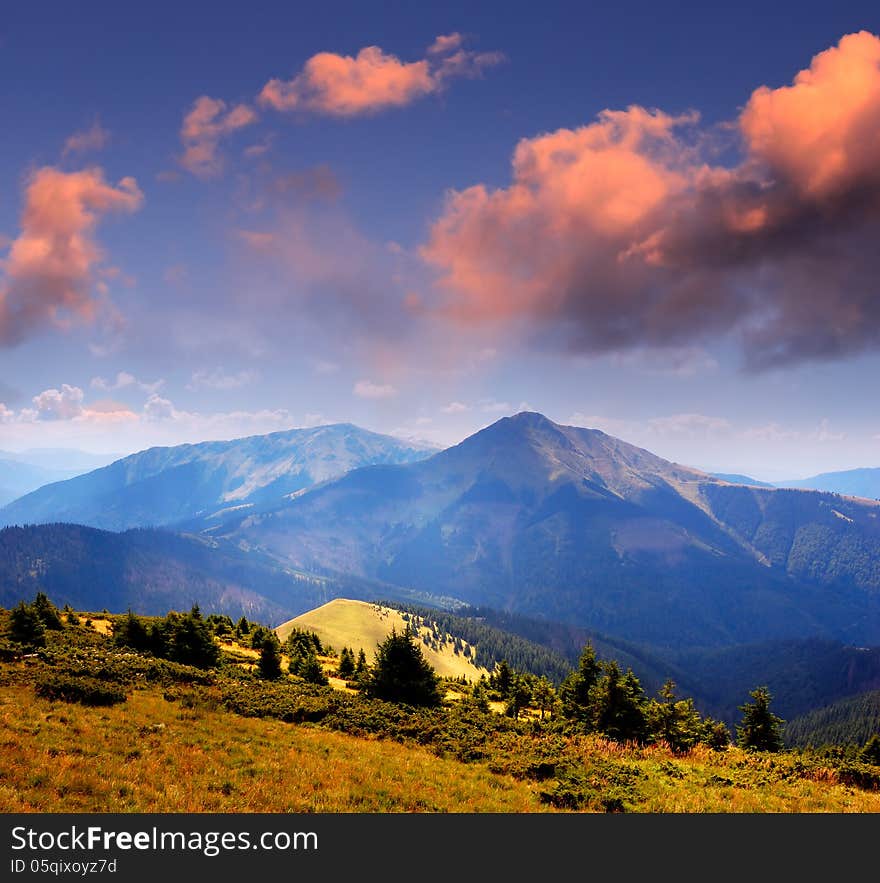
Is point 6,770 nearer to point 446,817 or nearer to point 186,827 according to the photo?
point 186,827

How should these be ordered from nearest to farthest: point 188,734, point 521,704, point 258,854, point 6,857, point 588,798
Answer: point 6,857 < point 258,854 < point 588,798 < point 188,734 < point 521,704

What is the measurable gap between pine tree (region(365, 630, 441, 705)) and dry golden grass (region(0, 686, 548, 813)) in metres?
11.5

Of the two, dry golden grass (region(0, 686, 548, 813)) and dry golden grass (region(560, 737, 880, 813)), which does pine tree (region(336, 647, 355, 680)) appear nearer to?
dry golden grass (region(0, 686, 548, 813))

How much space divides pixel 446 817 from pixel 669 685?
34.4 m

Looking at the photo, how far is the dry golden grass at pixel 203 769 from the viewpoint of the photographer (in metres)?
12.9

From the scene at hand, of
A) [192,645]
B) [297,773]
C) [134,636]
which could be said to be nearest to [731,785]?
[297,773]

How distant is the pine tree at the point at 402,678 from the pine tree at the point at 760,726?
32.9m

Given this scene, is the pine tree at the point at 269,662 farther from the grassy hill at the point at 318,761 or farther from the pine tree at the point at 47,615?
the pine tree at the point at 47,615

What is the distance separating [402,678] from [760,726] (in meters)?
37.5

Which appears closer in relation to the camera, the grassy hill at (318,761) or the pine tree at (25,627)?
the grassy hill at (318,761)

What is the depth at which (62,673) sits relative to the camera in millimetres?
24047

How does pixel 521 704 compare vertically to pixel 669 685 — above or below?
below

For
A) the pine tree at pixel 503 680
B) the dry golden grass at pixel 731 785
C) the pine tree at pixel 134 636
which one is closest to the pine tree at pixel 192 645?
the pine tree at pixel 134 636

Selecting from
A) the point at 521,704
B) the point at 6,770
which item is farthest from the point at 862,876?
the point at 521,704
